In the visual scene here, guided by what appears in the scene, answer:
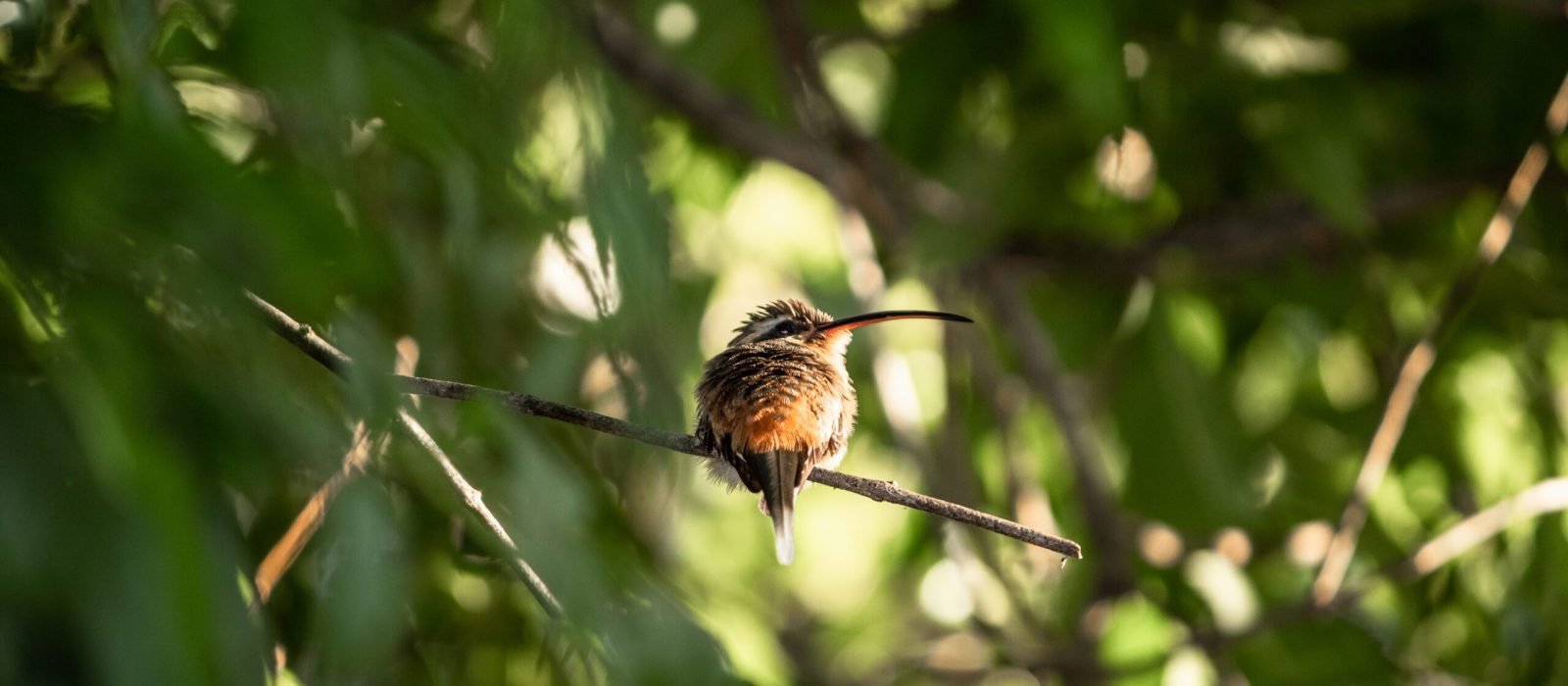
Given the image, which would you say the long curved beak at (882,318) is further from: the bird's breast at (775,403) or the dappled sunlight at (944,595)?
the dappled sunlight at (944,595)

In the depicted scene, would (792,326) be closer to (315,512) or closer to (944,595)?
(315,512)

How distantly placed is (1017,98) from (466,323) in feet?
6.53

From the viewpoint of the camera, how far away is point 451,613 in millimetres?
2561

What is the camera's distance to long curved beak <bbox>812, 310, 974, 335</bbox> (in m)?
2.12

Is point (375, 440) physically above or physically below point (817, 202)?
below

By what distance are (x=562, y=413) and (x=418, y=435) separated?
15cm

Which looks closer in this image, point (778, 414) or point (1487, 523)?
point (778, 414)

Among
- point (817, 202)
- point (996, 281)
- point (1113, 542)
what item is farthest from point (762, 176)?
point (1113, 542)

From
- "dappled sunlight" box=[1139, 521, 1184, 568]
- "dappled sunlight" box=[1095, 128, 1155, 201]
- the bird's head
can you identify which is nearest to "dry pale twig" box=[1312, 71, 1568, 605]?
"dappled sunlight" box=[1139, 521, 1184, 568]

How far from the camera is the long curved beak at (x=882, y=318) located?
2123 mm

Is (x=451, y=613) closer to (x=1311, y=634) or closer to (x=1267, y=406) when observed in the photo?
(x=1311, y=634)

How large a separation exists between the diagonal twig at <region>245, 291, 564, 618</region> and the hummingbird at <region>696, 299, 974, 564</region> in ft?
1.54

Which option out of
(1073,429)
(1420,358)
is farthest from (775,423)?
(1420,358)

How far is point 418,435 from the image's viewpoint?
4.22 feet
